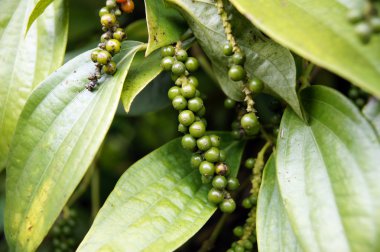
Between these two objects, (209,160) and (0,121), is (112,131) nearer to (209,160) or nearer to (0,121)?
(0,121)

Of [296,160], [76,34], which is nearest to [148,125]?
[76,34]

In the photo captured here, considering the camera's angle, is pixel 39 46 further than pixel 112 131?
No

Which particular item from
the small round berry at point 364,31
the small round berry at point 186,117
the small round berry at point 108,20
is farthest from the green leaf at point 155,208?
the small round berry at point 364,31

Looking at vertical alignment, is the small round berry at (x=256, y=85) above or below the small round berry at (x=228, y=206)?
above

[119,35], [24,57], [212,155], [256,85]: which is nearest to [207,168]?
[212,155]

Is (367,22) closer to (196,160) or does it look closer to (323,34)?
(323,34)

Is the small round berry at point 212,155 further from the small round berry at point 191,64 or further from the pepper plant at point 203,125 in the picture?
the small round berry at point 191,64
